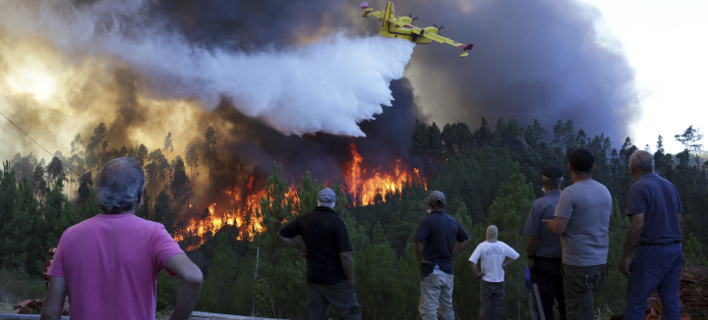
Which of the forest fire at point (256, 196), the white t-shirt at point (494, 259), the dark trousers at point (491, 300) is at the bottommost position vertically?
the dark trousers at point (491, 300)

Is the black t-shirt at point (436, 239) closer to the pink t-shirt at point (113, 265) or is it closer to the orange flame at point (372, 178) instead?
the pink t-shirt at point (113, 265)

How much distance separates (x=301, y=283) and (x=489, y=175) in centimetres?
5387

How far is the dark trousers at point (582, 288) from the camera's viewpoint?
4.53 m

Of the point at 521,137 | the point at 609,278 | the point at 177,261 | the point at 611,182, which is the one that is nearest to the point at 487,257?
the point at 177,261

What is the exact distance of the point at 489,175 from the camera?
252 ft

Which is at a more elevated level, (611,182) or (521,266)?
(611,182)

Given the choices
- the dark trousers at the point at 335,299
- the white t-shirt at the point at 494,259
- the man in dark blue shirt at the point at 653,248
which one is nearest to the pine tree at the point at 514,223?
the white t-shirt at the point at 494,259

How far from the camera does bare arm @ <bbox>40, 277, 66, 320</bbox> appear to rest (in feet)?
7.77

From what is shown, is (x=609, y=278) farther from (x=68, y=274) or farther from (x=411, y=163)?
(x=411, y=163)

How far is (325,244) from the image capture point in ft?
18.7

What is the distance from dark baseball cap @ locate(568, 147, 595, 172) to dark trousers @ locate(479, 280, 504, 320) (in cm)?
349

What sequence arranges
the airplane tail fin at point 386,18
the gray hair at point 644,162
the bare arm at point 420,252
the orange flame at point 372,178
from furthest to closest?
the orange flame at point 372,178, the airplane tail fin at point 386,18, the bare arm at point 420,252, the gray hair at point 644,162

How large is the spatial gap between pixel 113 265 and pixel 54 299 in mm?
327

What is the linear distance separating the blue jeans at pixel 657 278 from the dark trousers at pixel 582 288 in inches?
10.9
